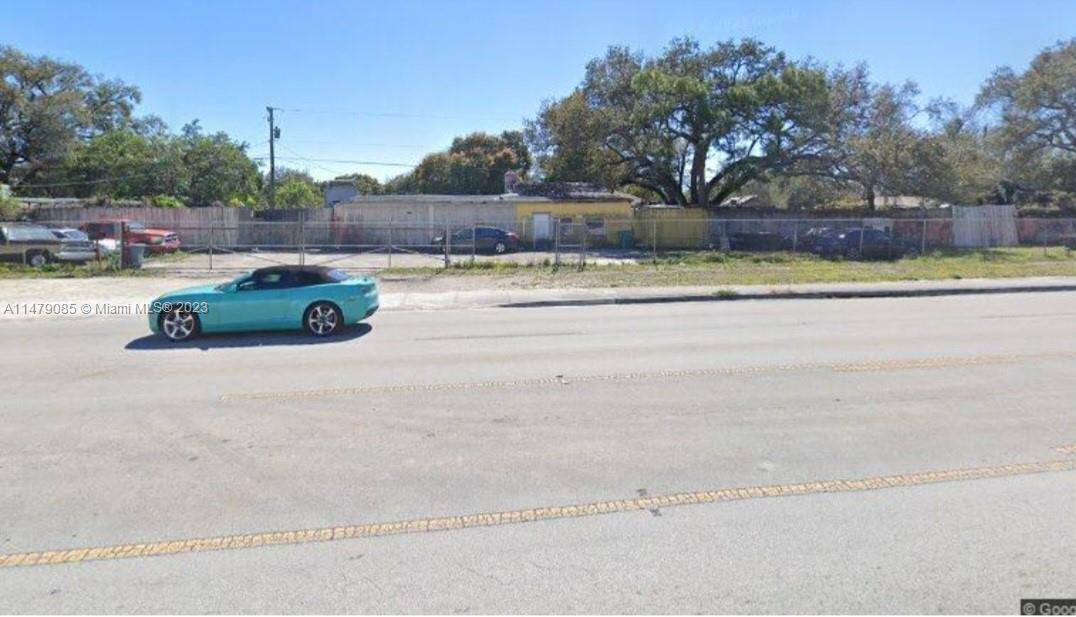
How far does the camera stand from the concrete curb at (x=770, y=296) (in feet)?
48.3

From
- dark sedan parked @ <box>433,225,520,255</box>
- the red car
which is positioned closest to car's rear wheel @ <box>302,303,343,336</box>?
the red car

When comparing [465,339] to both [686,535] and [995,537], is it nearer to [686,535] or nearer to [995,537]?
[686,535]

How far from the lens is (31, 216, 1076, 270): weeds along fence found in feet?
93.6

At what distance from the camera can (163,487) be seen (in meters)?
4.23

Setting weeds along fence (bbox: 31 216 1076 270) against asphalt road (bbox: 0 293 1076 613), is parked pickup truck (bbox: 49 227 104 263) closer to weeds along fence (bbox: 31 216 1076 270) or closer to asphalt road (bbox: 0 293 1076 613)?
weeds along fence (bbox: 31 216 1076 270)

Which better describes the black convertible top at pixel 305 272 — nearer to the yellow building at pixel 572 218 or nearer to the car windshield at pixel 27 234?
the car windshield at pixel 27 234

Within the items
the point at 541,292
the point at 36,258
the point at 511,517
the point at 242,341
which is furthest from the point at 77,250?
the point at 511,517

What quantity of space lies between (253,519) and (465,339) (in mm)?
6157

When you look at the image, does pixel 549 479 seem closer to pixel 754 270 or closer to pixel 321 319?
pixel 321 319

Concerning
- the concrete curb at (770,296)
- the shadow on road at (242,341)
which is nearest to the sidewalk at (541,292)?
the concrete curb at (770,296)

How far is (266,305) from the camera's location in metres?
9.94

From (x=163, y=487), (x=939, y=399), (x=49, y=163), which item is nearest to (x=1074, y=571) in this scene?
(x=939, y=399)

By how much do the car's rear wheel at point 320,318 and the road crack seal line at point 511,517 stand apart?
271 inches

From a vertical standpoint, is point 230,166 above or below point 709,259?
above
